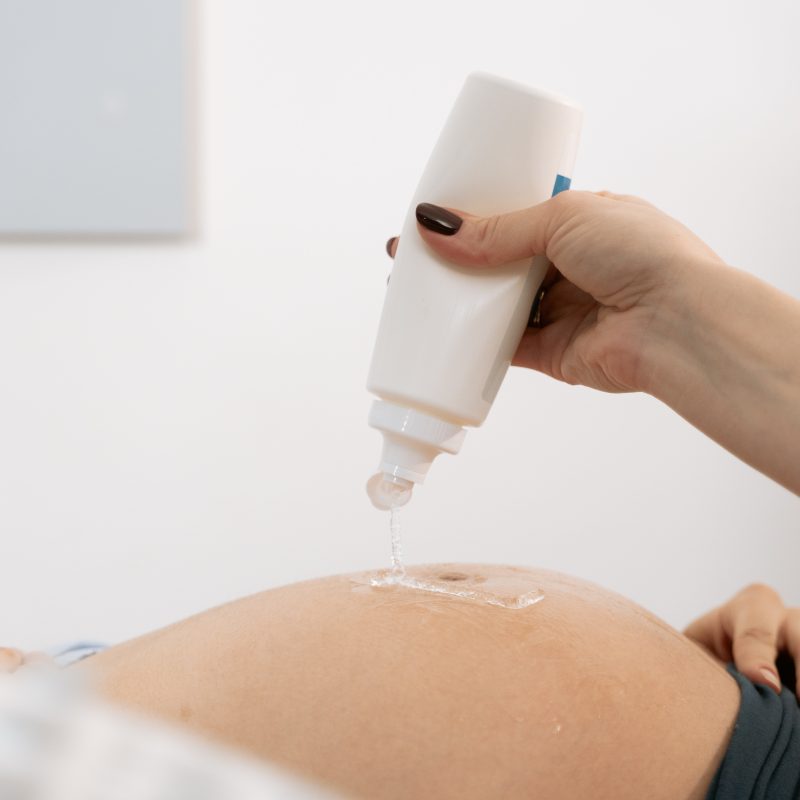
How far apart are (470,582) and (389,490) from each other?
143mm

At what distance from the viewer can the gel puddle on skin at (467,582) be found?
33.8 inches

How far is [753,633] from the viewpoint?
0.92m

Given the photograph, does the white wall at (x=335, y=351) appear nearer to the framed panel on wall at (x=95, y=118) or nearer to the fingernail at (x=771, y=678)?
the framed panel on wall at (x=95, y=118)

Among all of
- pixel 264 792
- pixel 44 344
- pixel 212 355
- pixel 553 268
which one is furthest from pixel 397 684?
pixel 44 344

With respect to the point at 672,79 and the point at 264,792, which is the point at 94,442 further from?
the point at 264,792

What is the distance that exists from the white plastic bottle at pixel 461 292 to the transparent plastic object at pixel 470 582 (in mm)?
96

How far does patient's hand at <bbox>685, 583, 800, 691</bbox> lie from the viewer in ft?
2.84

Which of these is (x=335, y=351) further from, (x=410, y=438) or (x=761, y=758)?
(x=761, y=758)

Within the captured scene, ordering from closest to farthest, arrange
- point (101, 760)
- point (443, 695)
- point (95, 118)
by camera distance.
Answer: point (101, 760) < point (443, 695) < point (95, 118)

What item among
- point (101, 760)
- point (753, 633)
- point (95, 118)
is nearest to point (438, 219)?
point (753, 633)

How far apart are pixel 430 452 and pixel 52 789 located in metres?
0.68

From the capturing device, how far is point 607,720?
2.44ft

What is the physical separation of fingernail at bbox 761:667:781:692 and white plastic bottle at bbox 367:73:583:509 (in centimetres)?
33

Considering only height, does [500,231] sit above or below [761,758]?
above
